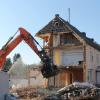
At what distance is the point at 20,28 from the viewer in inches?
1430

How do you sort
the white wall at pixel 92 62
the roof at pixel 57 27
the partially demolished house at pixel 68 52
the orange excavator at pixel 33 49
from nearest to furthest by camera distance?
the orange excavator at pixel 33 49 < the partially demolished house at pixel 68 52 < the white wall at pixel 92 62 < the roof at pixel 57 27

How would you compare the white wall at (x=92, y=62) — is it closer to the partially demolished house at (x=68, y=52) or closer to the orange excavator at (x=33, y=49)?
the partially demolished house at (x=68, y=52)

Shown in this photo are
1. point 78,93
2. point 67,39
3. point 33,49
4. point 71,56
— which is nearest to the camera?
point 33,49

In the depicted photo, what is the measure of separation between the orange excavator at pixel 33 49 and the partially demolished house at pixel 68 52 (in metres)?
19.9

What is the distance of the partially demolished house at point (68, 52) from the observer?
56.8 meters

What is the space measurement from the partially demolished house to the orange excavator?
19.9 m

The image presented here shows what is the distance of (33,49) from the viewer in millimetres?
37438

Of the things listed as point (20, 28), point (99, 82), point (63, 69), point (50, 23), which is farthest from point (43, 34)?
point (20, 28)

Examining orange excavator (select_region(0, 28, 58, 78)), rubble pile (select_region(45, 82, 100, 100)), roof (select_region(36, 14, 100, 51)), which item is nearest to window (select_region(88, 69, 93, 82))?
roof (select_region(36, 14, 100, 51))

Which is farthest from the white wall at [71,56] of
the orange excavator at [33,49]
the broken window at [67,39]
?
the orange excavator at [33,49]

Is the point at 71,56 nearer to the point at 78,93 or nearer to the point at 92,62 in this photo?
the point at 92,62

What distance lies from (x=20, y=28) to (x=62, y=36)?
23.4 metres

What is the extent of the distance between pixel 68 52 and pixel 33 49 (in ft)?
69.5

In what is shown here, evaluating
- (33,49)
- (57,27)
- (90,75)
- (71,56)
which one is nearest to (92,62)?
(90,75)
